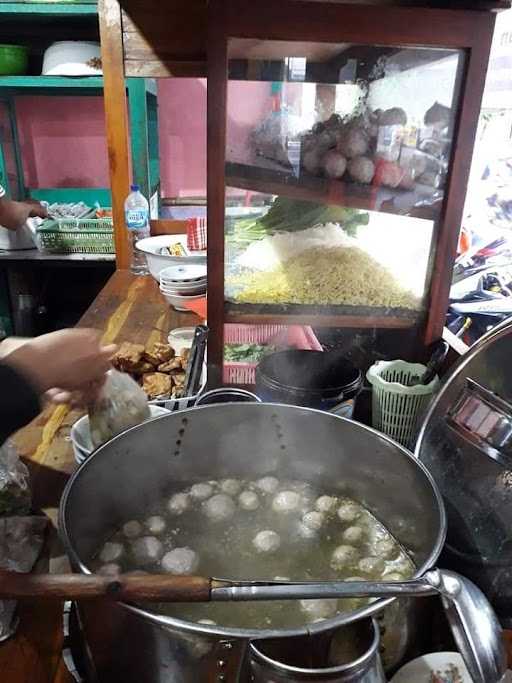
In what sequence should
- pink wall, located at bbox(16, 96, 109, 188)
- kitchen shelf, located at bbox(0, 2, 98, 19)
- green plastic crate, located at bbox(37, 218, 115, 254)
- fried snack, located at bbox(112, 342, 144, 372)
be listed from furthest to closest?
pink wall, located at bbox(16, 96, 109, 188), green plastic crate, located at bbox(37, 218, 115, 254), kitchen shelf, located at bbox(0, 2, 98, 19), fried snack, located at bbox(112, 342, 144, 372)

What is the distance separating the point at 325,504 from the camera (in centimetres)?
127

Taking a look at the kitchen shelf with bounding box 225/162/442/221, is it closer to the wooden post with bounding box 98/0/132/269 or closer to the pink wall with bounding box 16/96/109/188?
the wooden post with bounding box 98/0/132/269

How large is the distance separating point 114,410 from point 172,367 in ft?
1.91

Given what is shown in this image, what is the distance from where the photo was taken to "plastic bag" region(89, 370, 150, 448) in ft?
3.95

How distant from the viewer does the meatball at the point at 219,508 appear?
1.23 metres

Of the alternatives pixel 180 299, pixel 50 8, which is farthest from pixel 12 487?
pixel 50 8

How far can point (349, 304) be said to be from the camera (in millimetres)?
1504

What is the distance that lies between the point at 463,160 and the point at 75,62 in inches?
129

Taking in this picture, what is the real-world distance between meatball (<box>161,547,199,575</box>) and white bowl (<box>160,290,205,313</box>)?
1.45 m

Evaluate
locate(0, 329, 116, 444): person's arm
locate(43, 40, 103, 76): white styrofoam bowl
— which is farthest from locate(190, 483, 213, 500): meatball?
locate(43, 40, 103, 76): white styrofoam bowl

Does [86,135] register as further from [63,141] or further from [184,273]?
[184,273]

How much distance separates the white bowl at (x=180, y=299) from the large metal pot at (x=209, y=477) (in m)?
1.20

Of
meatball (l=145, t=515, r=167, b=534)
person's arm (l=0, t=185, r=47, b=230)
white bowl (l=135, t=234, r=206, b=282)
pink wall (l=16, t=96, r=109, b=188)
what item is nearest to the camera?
meatball (l=145, t=515, r=167, b=534)

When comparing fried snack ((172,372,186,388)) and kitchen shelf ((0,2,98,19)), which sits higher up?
kitchen shelf ((0,2,98,19))
